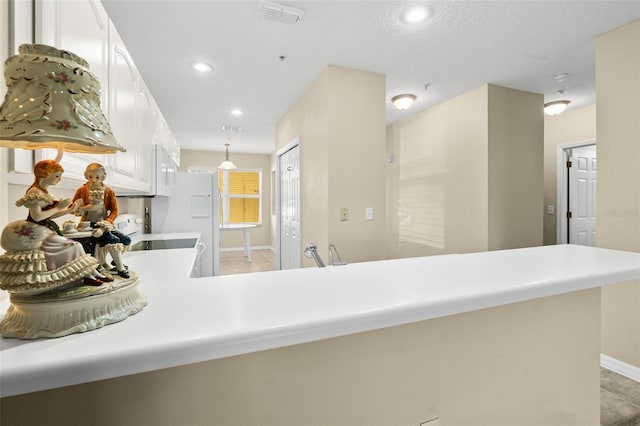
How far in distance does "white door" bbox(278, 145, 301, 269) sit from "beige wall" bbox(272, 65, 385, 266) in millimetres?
639

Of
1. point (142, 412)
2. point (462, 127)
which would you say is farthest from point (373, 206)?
point (142, 412)

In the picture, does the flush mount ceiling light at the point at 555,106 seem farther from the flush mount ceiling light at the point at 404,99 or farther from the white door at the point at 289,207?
the white door at the point at 289,207

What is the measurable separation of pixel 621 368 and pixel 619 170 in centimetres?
147

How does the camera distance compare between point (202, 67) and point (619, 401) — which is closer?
point (619, 401)

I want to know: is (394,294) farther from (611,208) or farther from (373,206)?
(611,208)

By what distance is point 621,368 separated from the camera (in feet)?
7.13

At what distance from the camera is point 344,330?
0.55 m

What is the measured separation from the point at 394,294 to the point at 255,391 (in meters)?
0.45

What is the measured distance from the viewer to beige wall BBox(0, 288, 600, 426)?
67 centimetres

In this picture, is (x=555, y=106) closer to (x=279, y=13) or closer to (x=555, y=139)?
(x=555, y=139)

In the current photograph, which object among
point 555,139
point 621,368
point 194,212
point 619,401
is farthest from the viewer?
point 555,139

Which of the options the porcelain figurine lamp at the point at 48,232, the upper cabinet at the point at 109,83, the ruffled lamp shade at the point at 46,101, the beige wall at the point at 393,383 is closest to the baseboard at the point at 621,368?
the beige wall at the point at 393,383

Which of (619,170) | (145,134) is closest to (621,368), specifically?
(619,170)

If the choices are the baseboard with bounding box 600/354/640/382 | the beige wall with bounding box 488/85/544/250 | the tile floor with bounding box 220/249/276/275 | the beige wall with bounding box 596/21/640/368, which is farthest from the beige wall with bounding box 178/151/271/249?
the baseboard with bounding box 600/354/640/382
